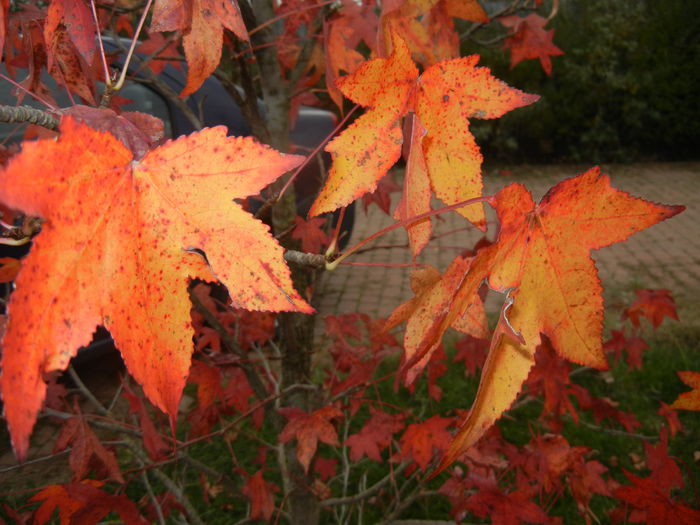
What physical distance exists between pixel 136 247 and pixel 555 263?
0.52 meters

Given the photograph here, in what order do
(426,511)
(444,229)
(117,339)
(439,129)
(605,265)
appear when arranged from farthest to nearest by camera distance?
1. (444,229)
2. (605,265)
3. (426,511)
4. (439,129)
5. (117,339)

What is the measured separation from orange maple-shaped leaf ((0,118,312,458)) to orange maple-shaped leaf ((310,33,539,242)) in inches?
9.3

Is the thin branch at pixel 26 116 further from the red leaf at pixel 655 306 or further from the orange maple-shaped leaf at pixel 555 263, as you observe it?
the red leaf at pixel 655 306

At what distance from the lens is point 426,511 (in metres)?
2.27

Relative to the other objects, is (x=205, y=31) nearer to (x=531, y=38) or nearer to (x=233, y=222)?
(x=233, y=222)

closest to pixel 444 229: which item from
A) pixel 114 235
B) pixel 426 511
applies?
pixel 426 511

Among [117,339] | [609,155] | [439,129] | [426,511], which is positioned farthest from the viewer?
[609,155]

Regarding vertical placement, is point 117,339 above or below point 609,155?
above

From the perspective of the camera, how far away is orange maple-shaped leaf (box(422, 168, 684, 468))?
2.32 ft

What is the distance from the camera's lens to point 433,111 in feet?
2.90

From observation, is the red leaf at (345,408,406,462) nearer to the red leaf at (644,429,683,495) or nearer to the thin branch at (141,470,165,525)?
the thin branch at (141,470,165,525)

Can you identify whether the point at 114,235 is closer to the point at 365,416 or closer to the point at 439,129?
the point at 439,129

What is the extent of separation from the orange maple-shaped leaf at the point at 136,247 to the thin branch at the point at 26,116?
129 mm

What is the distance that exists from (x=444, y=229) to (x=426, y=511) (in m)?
4.19
